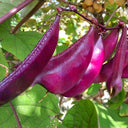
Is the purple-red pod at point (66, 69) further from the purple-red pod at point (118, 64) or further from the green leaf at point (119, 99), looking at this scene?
the green leaf at point (119, 99)

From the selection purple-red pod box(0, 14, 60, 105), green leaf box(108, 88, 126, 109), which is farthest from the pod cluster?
green leaf box(108, 88, 126, 109)

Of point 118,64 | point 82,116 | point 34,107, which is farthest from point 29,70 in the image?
point 82,116

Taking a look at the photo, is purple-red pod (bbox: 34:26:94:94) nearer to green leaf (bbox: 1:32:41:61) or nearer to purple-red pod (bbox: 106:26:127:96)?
purple-red pod (bbox: 106:26:127:96)

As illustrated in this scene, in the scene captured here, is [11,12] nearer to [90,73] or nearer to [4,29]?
[4,29]

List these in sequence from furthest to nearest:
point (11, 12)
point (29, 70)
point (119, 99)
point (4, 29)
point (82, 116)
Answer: point (119, 99), point (82, 116), point (4, 29), point (11, 12), point (29, 70)

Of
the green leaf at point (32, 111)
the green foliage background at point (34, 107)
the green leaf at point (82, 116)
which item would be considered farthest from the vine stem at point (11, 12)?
the green leaf at point (82, 116)

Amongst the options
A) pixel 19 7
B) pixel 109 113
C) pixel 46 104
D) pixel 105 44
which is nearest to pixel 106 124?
pixel 109 113
